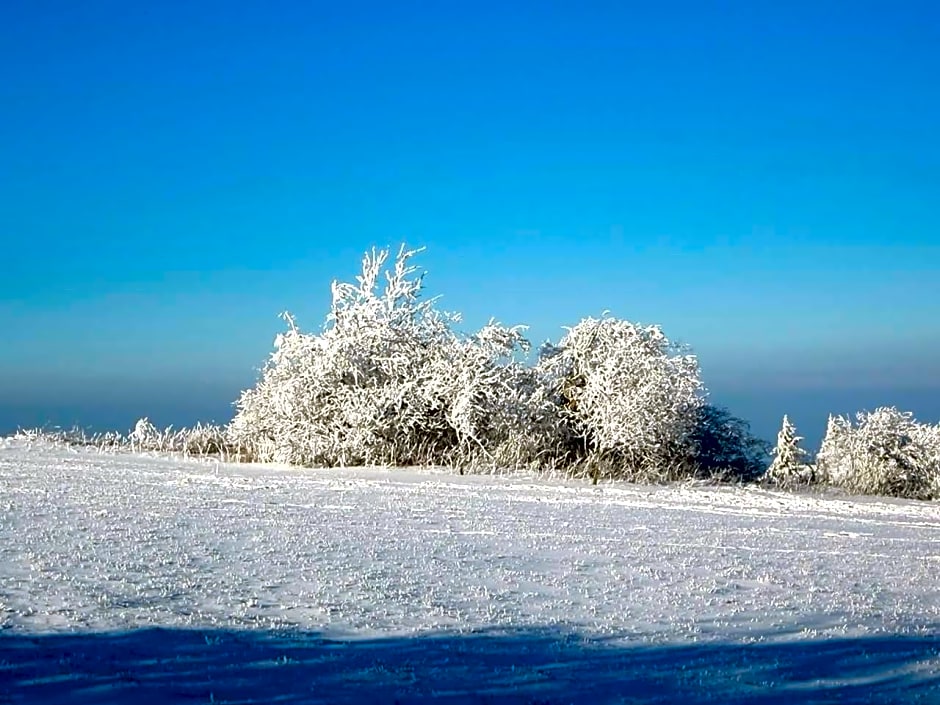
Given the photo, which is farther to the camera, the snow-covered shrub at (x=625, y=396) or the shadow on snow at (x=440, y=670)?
the snow-covered shrub at (x=625, y=396)

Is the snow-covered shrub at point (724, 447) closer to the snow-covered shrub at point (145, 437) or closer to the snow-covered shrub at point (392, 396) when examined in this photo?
the snow-covered shrub at point (392, 396)

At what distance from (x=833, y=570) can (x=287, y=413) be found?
13041mm

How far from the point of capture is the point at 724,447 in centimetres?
2216

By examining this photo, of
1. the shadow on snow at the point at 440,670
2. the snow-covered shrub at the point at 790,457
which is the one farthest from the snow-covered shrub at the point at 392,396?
the shadow on snow at the point at 440,670

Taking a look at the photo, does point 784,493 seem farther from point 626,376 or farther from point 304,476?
point 304,476

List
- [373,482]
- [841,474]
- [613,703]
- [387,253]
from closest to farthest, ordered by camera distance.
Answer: [613,703] < [373,482] < [387,253] < [841,474]

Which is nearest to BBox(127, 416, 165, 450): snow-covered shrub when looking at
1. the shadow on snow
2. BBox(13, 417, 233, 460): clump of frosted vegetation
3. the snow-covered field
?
BBox(13, 417, 233, 460): clump of frosted vegetation

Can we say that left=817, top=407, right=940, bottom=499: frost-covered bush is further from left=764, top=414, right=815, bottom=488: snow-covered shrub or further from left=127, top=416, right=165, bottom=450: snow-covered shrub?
left=127, top=416, right=165, bottom=450: snow-covered shrub

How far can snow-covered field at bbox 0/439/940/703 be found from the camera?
493cm

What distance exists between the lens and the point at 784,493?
59.8 feet

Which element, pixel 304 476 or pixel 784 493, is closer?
pixel 304 476

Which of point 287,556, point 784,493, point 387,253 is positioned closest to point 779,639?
point 287,556

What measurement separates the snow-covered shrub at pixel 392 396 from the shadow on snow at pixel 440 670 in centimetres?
1312

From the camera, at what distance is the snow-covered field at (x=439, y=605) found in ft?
16.2
